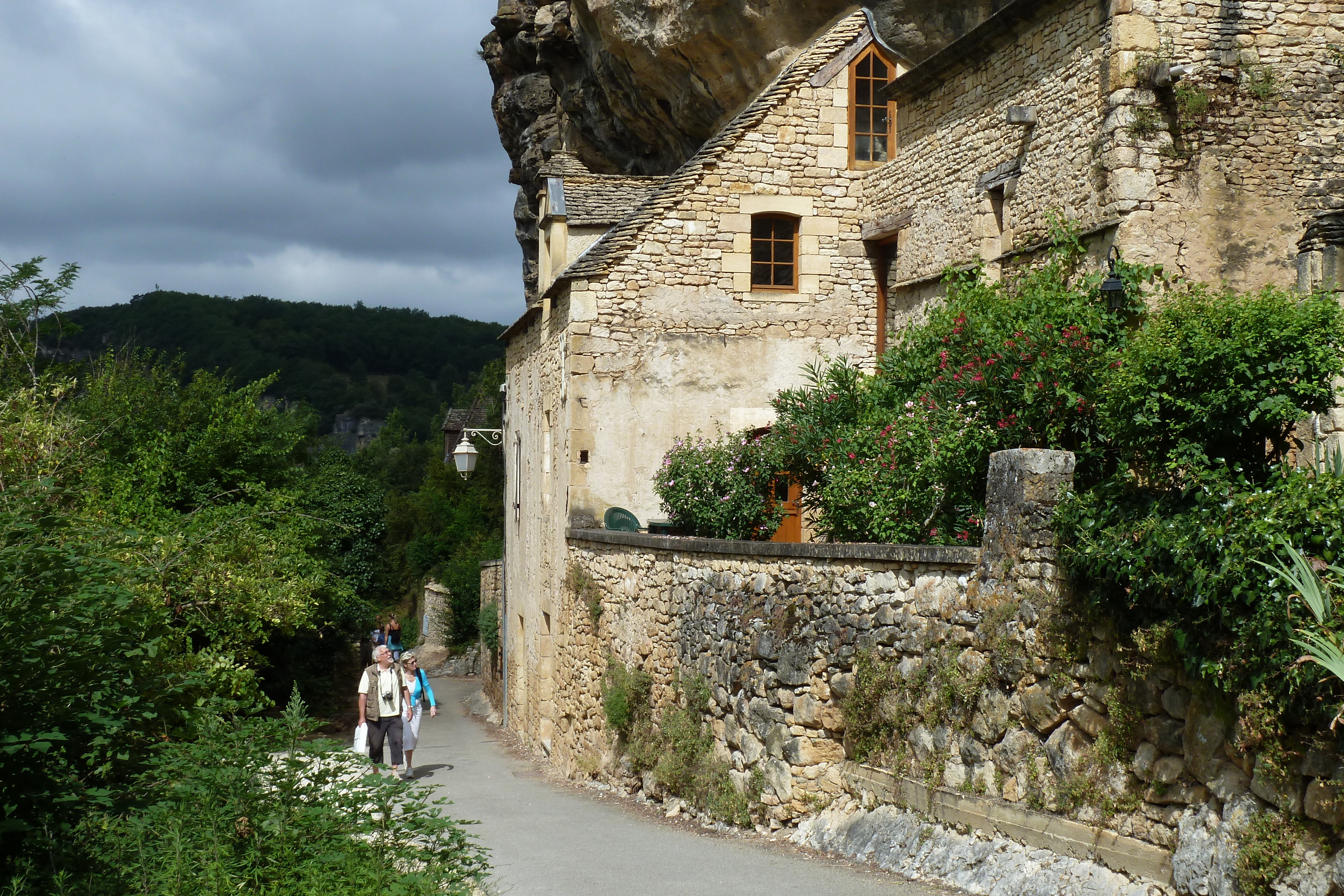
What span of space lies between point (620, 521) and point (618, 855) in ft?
19.5

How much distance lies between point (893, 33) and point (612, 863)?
10853 mm

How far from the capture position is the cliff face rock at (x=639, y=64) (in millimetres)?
15641

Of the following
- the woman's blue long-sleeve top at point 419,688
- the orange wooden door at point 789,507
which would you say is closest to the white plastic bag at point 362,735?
the woman's blue long-sleeve top at point 419,688

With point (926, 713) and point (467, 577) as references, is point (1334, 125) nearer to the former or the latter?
point (926, 713)

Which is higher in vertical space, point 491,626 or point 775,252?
point 775,252

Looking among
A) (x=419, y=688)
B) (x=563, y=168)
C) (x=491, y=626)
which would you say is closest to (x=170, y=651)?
(x=419, y=688)

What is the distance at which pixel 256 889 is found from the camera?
17.2 ft

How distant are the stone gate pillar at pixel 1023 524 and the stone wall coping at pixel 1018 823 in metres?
1.19

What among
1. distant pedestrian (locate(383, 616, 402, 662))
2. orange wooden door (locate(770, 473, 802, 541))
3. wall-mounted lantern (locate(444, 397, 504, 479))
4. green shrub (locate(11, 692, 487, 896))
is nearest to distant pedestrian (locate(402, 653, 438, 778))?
orange wooden door (locate(770, 473, 802, 541))

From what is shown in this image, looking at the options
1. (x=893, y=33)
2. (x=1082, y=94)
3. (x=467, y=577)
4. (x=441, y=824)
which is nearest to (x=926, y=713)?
(x=441, y=824)

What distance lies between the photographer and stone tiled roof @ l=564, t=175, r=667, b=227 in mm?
15977

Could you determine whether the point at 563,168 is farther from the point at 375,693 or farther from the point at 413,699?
the point at 375,693

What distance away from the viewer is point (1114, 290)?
842 centimetres

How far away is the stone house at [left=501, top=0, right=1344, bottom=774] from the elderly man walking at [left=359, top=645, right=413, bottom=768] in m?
2.32
